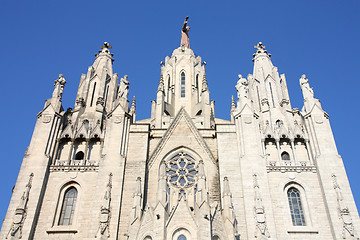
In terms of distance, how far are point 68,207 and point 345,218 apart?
15408 mm

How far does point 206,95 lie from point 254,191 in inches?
462

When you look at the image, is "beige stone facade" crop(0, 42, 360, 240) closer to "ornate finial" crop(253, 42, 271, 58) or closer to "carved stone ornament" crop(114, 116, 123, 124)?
"carved stone ornament" crop(114, 116, 123, 124)

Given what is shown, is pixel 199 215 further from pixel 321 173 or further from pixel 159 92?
pixel 159 92

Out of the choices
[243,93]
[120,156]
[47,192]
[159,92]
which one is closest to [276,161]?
[243,93]

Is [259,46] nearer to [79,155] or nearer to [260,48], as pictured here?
[260,48]

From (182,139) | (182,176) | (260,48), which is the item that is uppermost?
(260,48)

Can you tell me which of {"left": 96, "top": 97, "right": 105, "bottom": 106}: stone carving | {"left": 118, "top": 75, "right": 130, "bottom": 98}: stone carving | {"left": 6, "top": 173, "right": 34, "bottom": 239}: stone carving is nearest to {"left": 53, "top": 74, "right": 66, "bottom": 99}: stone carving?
{"left": 96, "top": 97, "right": 105, "bottom": 106}: stone carving

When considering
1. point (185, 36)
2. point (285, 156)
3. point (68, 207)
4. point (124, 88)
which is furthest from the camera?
point (185, 36)

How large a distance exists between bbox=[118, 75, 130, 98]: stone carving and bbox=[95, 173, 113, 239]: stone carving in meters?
8.10

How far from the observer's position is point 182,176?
83.6 feet

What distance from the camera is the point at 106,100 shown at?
31703mm

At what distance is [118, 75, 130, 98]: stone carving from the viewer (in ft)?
97.5

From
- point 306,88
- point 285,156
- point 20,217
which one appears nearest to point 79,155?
point 20,217

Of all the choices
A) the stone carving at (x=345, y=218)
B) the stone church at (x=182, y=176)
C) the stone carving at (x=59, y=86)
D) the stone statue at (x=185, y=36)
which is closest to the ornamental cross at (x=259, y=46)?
the stone church at (x=182, y=176)
